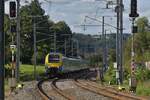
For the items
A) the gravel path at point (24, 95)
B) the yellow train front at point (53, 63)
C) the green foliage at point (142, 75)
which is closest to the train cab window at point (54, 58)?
the yellow train front at point (53, 63)

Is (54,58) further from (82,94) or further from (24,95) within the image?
(24,95)

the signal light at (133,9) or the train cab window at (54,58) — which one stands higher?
the signal light at (133,9)

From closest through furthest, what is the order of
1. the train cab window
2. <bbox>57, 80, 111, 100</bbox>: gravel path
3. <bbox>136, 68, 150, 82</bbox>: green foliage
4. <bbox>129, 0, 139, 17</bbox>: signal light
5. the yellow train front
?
<bbox>57, 80, 111, 100</bbox>: gravel path < <bbox>129, 0, 139, 17</bbox>: signal light < <bbox>136, 68, 150, 82</bbox>: green foliage < the yellow train front < the train cab window

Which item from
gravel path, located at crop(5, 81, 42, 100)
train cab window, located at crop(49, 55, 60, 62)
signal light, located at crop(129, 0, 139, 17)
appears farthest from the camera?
train cab window, located at crop(49, 55, 60, 62)

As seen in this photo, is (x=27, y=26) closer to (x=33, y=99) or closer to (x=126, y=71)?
(x=126, y=71)

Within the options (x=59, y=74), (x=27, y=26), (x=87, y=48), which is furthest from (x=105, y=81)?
(x=87, y=48)

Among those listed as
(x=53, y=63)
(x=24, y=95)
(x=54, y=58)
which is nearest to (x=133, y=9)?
(x=24, y=95)

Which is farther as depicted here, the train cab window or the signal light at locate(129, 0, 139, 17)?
the train cab window

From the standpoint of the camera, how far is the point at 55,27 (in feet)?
538

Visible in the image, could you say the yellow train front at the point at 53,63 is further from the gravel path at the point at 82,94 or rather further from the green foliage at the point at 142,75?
the gravel path at the point at 82,94

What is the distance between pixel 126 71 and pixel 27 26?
77.9 metres

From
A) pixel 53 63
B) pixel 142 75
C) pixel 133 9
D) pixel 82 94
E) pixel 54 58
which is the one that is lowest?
pixel 53 63

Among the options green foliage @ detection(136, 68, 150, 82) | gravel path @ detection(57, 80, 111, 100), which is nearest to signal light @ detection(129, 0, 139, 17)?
gravel path @ detection(57, 80, 111, 100)

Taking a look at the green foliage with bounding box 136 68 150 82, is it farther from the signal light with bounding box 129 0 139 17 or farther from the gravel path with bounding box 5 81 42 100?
the signal light with bounding box 129 0 139 17
